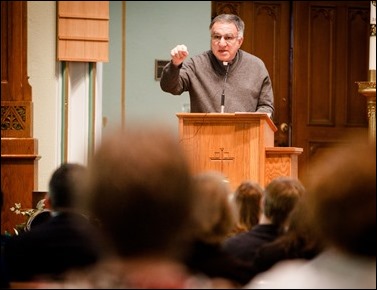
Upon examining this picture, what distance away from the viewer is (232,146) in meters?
4.06

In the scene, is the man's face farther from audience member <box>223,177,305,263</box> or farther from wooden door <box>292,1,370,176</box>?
wooden door <box>292,1,370,176</box>

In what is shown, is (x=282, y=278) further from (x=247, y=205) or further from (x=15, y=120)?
(x=15, y=120)

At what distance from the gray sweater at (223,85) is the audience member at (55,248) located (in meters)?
2.39

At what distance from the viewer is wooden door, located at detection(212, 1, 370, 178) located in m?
7.89

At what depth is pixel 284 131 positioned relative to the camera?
7.89 m

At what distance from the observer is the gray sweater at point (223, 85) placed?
481 cm

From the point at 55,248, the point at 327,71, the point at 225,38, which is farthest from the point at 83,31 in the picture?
the point at 55,248

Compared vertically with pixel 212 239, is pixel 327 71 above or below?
above

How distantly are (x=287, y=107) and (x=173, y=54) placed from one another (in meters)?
3.84

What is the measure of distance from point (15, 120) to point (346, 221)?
12.9 feet

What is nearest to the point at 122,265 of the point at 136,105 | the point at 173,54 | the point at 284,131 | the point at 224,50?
the point at 173,54

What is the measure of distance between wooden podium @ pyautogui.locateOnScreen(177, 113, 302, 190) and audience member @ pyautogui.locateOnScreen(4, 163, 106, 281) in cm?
161

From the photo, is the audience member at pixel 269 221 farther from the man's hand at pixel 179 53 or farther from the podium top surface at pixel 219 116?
the man's hand at pixel 179 53

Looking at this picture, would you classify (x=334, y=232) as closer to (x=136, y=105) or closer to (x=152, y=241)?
(x=152, y=241)
